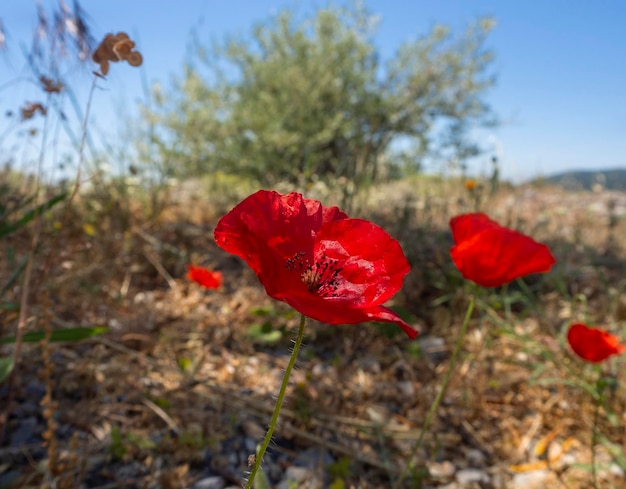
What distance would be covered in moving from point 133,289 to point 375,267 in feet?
7.50

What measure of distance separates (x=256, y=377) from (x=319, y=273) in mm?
1436

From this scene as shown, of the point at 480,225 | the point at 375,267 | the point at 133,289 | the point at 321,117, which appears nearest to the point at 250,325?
the point at 133,289

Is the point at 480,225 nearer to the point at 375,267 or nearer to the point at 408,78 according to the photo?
the point at 375,267

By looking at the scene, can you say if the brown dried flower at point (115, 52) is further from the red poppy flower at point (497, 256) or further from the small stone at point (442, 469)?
the small stone at point (442, 469)

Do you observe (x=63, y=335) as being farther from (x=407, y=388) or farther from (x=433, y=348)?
(x=433, y=348)

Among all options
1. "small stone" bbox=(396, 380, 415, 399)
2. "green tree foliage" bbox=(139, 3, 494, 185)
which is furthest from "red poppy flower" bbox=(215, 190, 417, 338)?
"green tree foliage" bbox=(139, 3, 494, 185)

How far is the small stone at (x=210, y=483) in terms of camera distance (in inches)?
59.7

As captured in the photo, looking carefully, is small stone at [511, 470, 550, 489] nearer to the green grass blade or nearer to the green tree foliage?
the green grass blade

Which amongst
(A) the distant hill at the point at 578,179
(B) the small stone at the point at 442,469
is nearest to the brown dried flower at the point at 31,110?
(B) the small stone at the point at 442,469

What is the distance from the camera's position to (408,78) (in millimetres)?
7379

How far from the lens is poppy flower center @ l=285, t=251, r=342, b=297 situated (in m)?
0.82

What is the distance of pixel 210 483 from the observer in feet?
5.03

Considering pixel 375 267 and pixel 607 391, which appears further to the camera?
pixel 607 391

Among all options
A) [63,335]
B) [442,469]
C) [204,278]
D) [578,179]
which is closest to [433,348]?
[442,469]
